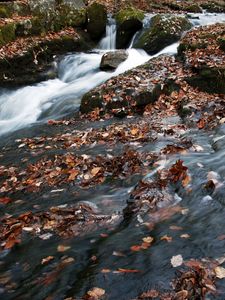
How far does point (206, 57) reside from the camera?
10.4 m

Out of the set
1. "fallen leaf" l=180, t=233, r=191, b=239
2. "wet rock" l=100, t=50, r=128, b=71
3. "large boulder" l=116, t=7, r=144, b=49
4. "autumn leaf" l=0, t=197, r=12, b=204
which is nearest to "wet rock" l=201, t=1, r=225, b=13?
"large boulder" l=116, t=7, r=144, b=49

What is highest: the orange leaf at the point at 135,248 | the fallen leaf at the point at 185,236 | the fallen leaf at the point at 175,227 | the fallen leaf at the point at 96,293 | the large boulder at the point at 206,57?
the large boulder at the point at 206,57

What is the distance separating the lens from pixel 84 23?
1573cm

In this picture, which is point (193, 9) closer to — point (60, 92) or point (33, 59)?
point (33, 59)

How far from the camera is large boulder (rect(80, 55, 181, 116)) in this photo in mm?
9211

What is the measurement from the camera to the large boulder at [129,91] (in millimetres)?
9211

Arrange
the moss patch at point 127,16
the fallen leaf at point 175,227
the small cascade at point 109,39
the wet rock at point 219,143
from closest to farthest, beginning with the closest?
the fallen leaf at point 175,227
the wet rock at point 219,143
the moss patch at point 127,16
the small cascade at point 109,39

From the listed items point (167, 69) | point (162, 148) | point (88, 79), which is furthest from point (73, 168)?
point (88, 79)

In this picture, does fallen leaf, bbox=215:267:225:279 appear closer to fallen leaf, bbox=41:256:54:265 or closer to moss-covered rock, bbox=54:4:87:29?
fallen leaf, bbox=41:256:54:265

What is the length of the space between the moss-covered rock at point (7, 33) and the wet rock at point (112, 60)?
11.8 ft

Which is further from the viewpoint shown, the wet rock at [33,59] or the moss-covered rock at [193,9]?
the moss-covered rock at [193,9]

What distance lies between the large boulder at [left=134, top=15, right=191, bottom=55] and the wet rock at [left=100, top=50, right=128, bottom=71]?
145 centimetres

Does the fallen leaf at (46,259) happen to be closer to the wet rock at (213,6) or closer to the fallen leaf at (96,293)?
the fallen leaf at (96,293)

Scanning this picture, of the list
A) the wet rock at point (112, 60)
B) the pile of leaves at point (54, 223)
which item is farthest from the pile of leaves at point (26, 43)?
the pile of leaves at point (54, 223)
